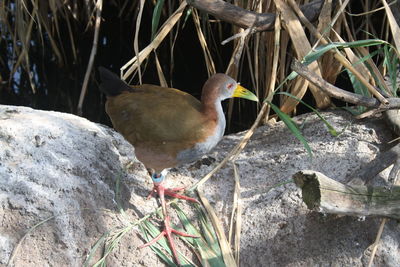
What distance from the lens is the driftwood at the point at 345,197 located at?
221 centimetres

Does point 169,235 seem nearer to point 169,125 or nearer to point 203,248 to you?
point 203,248

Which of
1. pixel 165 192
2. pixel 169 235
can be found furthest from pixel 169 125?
pixel 169 235

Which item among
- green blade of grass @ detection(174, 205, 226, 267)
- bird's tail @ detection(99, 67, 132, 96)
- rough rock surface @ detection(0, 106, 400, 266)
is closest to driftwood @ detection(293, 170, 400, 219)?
rough rock surface @ detection(0, 106, 400, 266)

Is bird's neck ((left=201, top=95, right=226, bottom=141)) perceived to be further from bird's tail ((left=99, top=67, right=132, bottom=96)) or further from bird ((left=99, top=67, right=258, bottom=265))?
bird's tail ((left=99, top=67, right=132, bottom=96))

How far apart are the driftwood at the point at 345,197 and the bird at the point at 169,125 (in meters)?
0.50

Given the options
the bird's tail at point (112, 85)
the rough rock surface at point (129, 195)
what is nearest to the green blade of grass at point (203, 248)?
the rough rock surface at point (129, 195)

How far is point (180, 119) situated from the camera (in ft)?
8.29

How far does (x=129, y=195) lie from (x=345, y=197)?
39.9 inches

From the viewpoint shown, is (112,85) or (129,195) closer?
(129,195)

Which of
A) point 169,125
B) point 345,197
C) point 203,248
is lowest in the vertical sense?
point 203,248

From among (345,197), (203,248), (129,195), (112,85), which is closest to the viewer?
(345,197)

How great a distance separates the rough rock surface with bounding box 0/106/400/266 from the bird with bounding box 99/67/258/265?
0.19 metres

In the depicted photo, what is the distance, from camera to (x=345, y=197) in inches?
90.0

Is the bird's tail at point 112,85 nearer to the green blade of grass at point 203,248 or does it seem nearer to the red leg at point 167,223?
the red leg at point 167,223
